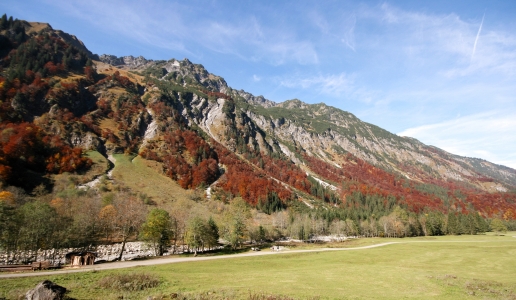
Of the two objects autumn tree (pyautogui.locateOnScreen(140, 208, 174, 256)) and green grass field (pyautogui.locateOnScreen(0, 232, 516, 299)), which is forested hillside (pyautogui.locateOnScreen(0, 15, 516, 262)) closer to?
autumn tree (pyautogui.locateOnScreen(140, 208, 174, 256))

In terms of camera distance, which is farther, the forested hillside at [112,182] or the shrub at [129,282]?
the forested hillside at [112,182]

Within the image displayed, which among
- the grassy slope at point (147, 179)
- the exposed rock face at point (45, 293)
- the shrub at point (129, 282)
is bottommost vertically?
the shrub at point (129, 282)

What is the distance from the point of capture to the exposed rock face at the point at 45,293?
17153 millimetres

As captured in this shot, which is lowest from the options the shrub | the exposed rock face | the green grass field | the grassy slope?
the green grass field

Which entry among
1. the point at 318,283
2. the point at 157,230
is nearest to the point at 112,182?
the point at 157,230

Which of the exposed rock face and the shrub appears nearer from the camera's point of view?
the exposed rock face

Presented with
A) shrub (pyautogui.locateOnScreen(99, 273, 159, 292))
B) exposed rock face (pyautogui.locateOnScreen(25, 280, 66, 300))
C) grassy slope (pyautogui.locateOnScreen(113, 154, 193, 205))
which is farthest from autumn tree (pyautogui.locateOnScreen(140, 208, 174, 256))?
grassy slope (pyautogui.locateOnScreen(113, 154, 193, 205))

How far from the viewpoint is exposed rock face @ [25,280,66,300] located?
1715 centimetres

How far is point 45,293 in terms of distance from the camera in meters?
17.4

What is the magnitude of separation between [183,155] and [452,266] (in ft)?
522

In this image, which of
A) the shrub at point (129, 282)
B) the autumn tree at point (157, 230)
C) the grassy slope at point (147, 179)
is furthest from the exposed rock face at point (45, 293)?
the grassy slope at point (147, 179)

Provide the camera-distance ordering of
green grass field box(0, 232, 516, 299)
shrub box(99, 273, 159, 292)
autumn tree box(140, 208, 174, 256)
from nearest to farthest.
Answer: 1. green grass field box(0, 232, 516, 299)
2. shrub box(99, 273, 159, 292)
3. autumn tree box(140, 208, 174, 256)

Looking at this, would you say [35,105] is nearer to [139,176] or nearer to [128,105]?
[128,105]

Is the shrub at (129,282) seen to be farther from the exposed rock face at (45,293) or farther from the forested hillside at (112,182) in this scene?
the forested hillside at (112,182)
